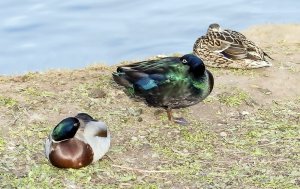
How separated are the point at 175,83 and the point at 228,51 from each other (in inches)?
140

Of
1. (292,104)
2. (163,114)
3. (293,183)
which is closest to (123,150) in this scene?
(163,114)

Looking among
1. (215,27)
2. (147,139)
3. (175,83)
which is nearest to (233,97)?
(175,83)

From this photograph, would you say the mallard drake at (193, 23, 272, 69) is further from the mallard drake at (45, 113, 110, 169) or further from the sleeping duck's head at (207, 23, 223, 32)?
the mallard drake at (45, 113, 110, 169)

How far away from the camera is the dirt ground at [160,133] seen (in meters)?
8.39

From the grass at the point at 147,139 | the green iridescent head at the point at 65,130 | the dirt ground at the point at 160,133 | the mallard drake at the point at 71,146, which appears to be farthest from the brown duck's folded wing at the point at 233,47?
the green iridescent head at the point at 65,130

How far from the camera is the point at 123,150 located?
912 cm

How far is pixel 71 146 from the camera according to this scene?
27.3 ft

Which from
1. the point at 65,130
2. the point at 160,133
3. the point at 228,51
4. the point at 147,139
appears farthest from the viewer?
the point at 228,51

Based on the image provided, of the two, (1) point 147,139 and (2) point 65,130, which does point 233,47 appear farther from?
→ (2) point 65,130

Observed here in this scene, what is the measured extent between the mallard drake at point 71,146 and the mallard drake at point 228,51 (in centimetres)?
490

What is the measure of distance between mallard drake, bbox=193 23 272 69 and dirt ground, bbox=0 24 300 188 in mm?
194

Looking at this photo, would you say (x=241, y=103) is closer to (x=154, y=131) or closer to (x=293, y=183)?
(x=154, y=131)

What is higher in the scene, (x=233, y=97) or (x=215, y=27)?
(x=215, y=27)

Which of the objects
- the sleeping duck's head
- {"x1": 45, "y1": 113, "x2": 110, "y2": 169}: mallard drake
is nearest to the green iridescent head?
{"x1": 45, "y1": 113, "x2": 110, "y2": 169}: mallard drake
